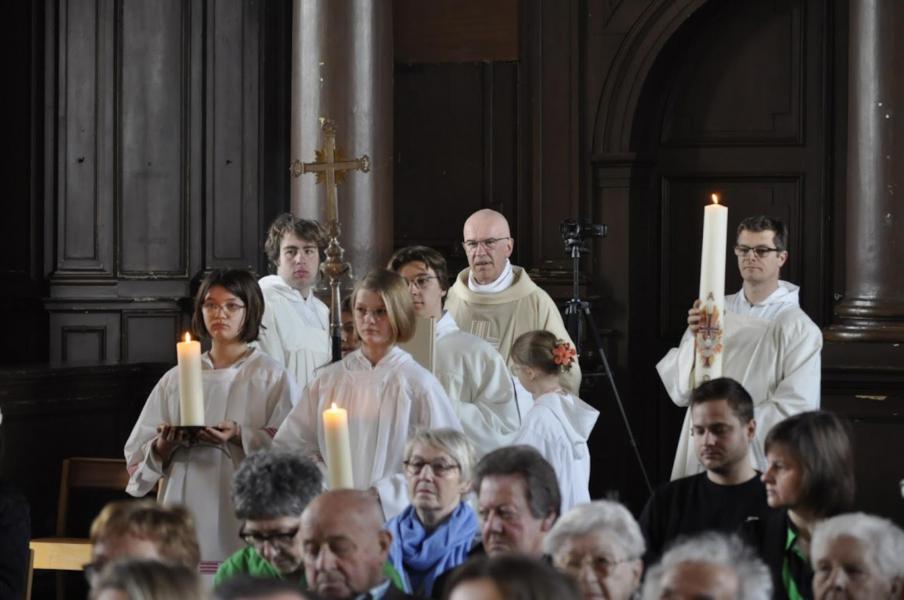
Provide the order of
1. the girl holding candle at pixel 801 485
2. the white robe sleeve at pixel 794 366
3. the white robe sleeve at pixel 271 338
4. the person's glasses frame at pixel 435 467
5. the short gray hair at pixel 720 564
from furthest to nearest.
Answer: the white robe sleeve at pixel 271 338
the white robe sleeve at pixel 794 366
the person's glasses frame at pixel 435 467
the girl holding candle at pixel 801 485
the short gray hair at pixel 720 564

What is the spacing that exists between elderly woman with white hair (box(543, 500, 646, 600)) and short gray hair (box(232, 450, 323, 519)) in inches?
27.4

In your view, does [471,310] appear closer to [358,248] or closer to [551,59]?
[358,248]

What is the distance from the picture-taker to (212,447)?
234 inches

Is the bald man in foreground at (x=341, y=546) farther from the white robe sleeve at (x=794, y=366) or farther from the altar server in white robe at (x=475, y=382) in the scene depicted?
the white robe sleeve at (x=794, y=366)

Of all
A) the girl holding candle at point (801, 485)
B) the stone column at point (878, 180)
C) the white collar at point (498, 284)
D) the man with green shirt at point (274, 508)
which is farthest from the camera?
the stone column at point (878, 180)

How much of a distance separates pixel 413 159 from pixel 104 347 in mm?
1900

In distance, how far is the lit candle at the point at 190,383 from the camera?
548cm

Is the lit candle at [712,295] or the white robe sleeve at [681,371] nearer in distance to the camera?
the lit candle at [712,295]

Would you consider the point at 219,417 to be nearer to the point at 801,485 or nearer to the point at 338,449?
the point at 338,449

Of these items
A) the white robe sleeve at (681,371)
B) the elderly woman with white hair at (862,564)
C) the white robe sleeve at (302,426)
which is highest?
the white robe sleeve at (681,371)

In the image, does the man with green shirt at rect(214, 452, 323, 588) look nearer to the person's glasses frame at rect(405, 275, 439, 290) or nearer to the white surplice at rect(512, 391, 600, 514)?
the white surplice at rect(512, 391, 600, 514)

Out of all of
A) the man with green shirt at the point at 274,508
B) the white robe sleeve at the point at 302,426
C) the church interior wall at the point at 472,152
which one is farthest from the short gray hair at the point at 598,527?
the church interior wall at the point at 472,152

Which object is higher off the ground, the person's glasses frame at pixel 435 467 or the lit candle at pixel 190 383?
the lit candle at pixel 190 383

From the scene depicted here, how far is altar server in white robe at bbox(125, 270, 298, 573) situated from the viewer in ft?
19.4
